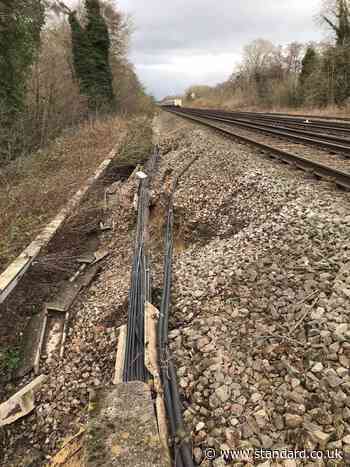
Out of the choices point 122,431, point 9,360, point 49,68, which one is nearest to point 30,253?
point 9,360

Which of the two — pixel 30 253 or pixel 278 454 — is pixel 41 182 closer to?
pixel 30 253

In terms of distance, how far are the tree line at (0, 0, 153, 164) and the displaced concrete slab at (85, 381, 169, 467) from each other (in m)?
9.51

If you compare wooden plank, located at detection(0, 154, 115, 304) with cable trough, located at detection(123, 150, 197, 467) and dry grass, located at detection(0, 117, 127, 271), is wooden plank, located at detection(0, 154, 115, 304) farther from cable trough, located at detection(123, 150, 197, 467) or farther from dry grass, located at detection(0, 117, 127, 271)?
cable trough, located at detection(123, 150, 197, 467)

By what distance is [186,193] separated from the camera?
6.70 metres

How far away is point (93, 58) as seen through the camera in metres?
22.3

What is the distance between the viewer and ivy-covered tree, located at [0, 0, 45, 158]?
8329 mm

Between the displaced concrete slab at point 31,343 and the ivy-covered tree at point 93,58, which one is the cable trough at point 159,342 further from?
the ivy-covered tree at point 93,58

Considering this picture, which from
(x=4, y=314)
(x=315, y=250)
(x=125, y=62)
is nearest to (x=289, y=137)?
(x=315, y=250)

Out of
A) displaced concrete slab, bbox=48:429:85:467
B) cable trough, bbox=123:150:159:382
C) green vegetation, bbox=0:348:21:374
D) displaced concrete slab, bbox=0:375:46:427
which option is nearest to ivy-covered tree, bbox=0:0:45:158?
cable trough, bbox=123:150:159:382

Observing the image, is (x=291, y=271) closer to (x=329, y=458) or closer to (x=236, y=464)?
(x=329, y=458)

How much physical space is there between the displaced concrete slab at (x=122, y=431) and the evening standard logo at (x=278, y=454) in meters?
0.51

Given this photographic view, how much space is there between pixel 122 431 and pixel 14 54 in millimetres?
12218

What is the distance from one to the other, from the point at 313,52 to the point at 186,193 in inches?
1305

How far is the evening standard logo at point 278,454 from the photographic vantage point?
1.82 metres
